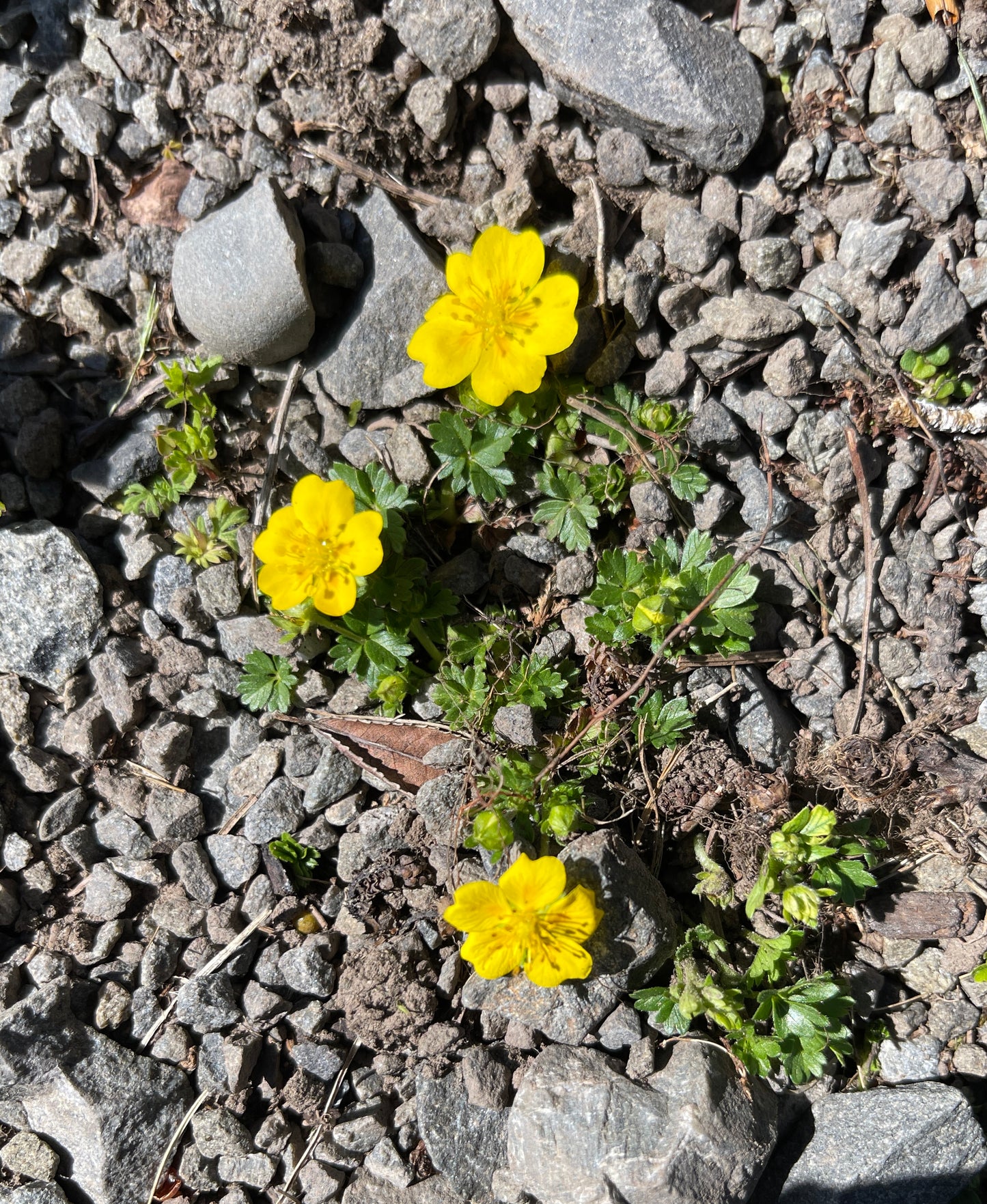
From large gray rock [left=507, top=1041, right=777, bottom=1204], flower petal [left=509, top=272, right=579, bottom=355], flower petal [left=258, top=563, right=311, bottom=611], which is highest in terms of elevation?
flower petal [left=509, top=272, right=579, bottom=355]

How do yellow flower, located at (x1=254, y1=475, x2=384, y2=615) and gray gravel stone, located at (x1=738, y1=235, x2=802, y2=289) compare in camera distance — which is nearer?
yellow flower, located at (x1=254, y1=475, x2=384, y2=615)

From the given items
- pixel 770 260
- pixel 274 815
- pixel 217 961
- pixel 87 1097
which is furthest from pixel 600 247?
pixel 87 1097

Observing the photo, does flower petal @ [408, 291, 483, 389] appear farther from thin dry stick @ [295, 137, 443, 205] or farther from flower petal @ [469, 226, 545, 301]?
thin dry stick @ [295, 137, 443, 205]

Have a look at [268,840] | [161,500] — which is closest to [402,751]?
[268,840]

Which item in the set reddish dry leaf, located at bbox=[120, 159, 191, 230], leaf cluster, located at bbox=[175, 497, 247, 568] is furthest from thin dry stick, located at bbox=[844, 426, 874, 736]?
reddish dry leaf, located at bbox=[120, 159, 191, 230]

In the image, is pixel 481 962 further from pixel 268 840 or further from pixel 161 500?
pixel 161 500

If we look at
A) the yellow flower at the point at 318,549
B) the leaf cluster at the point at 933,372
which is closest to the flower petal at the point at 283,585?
the yellow flower at the point at 318,549

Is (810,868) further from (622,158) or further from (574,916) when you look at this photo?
(622,158)
